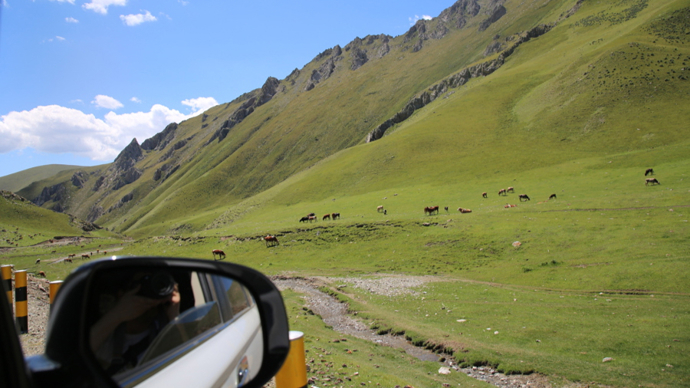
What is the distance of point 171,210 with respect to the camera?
16312cm

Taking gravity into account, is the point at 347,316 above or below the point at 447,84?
below

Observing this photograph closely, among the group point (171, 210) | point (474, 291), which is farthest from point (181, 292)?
point (171, 210)

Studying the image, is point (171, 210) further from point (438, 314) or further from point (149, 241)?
point (438, 314)

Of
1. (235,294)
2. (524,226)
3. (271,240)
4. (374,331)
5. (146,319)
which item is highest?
(146,319)

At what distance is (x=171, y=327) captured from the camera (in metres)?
2.39

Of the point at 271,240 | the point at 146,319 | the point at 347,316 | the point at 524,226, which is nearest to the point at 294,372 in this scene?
the point at 146,319

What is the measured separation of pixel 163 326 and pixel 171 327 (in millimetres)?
75

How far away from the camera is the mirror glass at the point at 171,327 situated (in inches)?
77.1

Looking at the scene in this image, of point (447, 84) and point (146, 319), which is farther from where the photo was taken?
point (447, 84)

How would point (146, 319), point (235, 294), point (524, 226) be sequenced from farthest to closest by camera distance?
point (524, 226) → point (235, 294) → point (146, 319)

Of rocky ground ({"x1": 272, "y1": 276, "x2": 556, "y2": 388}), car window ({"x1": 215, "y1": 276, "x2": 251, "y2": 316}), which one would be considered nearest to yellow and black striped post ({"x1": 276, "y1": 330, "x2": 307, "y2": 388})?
car window ({"x1": 215, "y1": 276, "x2": 251, "y2": 316})

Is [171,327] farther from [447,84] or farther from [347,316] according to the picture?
[447,84]

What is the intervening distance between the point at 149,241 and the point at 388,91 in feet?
→ 499

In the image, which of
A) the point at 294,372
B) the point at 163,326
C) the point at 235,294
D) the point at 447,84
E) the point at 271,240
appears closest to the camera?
the point at 163,326
